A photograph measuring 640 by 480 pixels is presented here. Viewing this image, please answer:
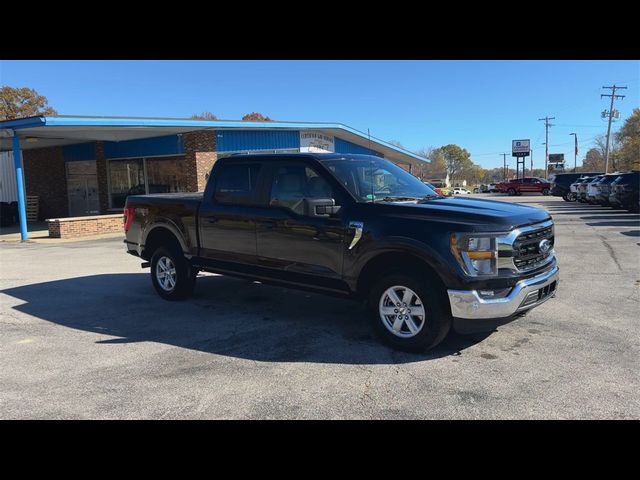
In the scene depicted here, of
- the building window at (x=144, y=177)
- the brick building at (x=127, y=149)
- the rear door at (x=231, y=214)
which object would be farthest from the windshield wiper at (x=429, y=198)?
the building window at (x=144, y=177)

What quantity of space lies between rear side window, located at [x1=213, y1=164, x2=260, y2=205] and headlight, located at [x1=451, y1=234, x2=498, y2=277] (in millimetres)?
2721

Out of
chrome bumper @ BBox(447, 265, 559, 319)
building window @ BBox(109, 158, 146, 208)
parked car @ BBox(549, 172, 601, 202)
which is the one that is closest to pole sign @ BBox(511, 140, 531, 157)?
parked car @ BBox(549, 172, 601, 202)

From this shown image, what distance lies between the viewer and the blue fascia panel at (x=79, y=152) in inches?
931

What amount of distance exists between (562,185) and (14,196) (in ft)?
113

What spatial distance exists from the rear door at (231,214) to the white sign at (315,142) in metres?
16.2

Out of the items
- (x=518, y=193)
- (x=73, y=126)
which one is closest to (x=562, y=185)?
(x=518, y=193)

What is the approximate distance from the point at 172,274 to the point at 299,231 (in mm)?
2530

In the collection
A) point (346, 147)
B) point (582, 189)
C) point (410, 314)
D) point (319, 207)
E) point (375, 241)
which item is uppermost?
point (346, 147)

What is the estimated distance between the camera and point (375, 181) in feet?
18.5

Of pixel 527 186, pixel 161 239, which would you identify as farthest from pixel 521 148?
pixel 161 239

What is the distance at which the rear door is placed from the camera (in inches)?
240

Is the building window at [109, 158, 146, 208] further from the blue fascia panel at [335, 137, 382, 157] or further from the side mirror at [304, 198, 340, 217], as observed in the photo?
the side mirror at [304, 198, 340, 217]

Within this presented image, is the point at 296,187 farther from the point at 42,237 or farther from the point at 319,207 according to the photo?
the point at 42,237

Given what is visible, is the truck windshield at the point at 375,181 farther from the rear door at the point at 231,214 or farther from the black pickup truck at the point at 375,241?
the rear door at the point at 231,214
